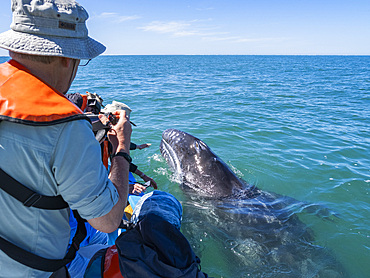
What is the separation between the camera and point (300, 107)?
609 inches

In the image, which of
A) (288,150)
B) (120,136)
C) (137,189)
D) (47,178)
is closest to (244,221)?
(137,189)

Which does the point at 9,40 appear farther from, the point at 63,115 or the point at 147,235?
the point at 147,235

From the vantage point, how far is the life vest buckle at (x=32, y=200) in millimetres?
1586

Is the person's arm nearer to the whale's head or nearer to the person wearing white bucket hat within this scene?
the person wearing white bucket hat

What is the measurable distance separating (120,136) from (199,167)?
12.0ft

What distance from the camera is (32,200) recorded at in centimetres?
160

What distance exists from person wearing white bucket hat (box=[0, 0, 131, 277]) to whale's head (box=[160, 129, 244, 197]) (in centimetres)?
385

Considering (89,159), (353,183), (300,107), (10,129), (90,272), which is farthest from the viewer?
(300,107)

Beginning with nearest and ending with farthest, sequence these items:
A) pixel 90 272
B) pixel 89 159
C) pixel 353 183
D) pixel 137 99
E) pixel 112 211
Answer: pixel 89 159, pixel 112 211, pixel 90 272, pixel 353 183, pixel 137 99

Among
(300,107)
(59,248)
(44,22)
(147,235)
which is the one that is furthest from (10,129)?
(300,107)

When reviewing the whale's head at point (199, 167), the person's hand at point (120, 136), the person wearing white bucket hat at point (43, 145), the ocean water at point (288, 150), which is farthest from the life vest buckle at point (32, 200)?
the whale's head at point (199, 167)

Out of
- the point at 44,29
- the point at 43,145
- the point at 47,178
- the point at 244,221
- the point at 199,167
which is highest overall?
the point at 44,29

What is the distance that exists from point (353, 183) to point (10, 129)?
7508 millimetres

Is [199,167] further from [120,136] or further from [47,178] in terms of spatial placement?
[47,178]
